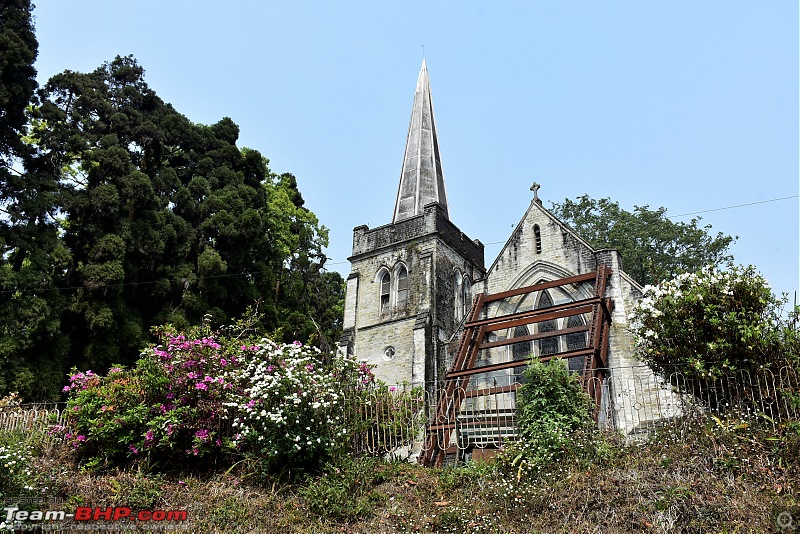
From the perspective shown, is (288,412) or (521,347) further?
(521,347)

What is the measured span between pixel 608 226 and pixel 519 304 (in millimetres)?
17329

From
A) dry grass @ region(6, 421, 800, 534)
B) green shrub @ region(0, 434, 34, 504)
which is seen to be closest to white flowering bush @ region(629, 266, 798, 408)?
dry grass @ region(6, 421, 800, 534)

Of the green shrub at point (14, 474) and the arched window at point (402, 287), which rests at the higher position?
the arched window at point (402, 287)

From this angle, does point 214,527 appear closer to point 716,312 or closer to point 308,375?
point 308,375

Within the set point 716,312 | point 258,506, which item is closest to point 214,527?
point 258,506

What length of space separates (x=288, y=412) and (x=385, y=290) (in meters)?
15.0

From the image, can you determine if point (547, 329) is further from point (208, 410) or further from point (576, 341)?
point (208, 410)

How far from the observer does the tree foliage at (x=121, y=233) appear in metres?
19.7

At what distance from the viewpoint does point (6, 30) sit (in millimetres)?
20656

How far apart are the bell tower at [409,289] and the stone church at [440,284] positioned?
0.04 meters

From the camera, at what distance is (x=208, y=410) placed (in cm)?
1225

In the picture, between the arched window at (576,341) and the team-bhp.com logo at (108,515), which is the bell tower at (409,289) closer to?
the arched window at (576,341)

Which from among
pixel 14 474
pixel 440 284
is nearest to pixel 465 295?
pixel 440 284

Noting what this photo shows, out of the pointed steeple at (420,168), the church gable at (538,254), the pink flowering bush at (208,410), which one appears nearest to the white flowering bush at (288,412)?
the pink flowering bush at (208,410)
